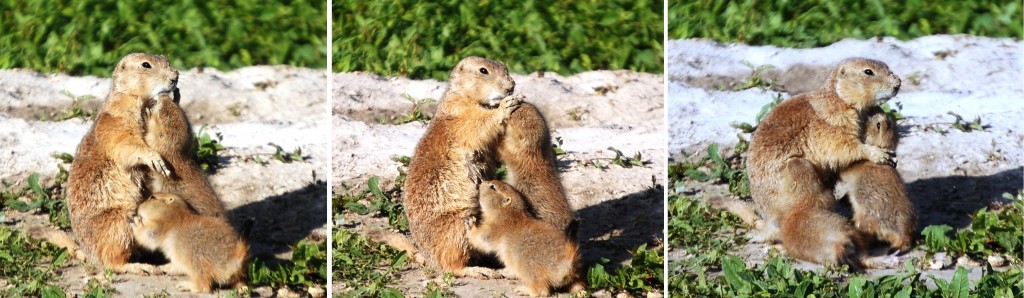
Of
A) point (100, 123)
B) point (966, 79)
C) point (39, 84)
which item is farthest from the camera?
point (966, 79)

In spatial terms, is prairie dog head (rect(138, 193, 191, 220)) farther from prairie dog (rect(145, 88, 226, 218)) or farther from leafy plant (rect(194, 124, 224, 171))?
leafy plant (rect(194, 124, 224, 171))

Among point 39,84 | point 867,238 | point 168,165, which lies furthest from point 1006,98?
point 39,84

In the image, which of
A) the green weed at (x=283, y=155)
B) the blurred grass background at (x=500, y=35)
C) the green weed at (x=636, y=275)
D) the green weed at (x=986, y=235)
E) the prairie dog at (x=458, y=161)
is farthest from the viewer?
the green weed at (x=986, y=235)

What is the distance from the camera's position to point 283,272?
5762 millimetres

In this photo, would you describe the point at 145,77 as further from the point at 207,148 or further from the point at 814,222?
the point at 814,222

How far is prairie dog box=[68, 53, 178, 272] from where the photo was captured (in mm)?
5492

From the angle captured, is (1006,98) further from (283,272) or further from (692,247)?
(283,272)

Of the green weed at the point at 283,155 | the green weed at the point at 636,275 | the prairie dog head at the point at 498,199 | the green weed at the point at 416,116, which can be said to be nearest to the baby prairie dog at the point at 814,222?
the green weed at the point at 636,275

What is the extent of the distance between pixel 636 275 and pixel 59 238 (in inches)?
97.7

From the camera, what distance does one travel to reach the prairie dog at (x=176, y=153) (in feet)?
18.1

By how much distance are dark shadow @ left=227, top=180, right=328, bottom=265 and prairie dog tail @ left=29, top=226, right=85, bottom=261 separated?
2.15 feet

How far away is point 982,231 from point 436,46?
269 cm

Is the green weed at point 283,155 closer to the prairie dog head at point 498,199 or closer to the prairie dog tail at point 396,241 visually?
the prairie dog tail at point 396,241

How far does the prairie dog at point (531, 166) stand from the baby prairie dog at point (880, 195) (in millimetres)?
1292
